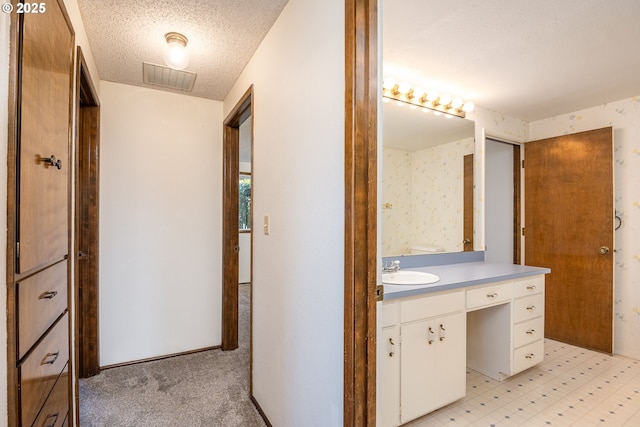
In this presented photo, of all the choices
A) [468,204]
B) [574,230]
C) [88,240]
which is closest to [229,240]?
[88,240]

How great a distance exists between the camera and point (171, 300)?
2654mm

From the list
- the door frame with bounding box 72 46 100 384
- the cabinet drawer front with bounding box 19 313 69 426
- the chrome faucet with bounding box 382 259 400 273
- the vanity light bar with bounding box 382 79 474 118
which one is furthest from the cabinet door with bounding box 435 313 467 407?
the door frame with bounding box 72 46 100 384

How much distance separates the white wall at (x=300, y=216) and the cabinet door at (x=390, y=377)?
442 mm

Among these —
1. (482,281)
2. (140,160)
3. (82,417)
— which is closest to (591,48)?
(482,281)

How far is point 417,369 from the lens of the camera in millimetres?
1699

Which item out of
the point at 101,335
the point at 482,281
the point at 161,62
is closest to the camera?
the point at 482,281

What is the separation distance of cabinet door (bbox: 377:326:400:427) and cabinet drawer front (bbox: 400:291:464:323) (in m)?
0.11

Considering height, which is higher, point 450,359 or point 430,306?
point 430,306

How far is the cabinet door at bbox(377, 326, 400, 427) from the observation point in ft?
5.15

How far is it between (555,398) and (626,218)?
1.80 meters

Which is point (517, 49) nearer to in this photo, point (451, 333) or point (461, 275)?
point (461, 275)

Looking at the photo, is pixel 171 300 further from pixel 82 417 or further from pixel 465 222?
pixel 465 222

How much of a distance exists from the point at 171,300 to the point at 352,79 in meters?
2.41

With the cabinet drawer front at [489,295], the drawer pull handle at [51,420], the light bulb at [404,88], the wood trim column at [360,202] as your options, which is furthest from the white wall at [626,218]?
the drawer pull handle at [51,420]
